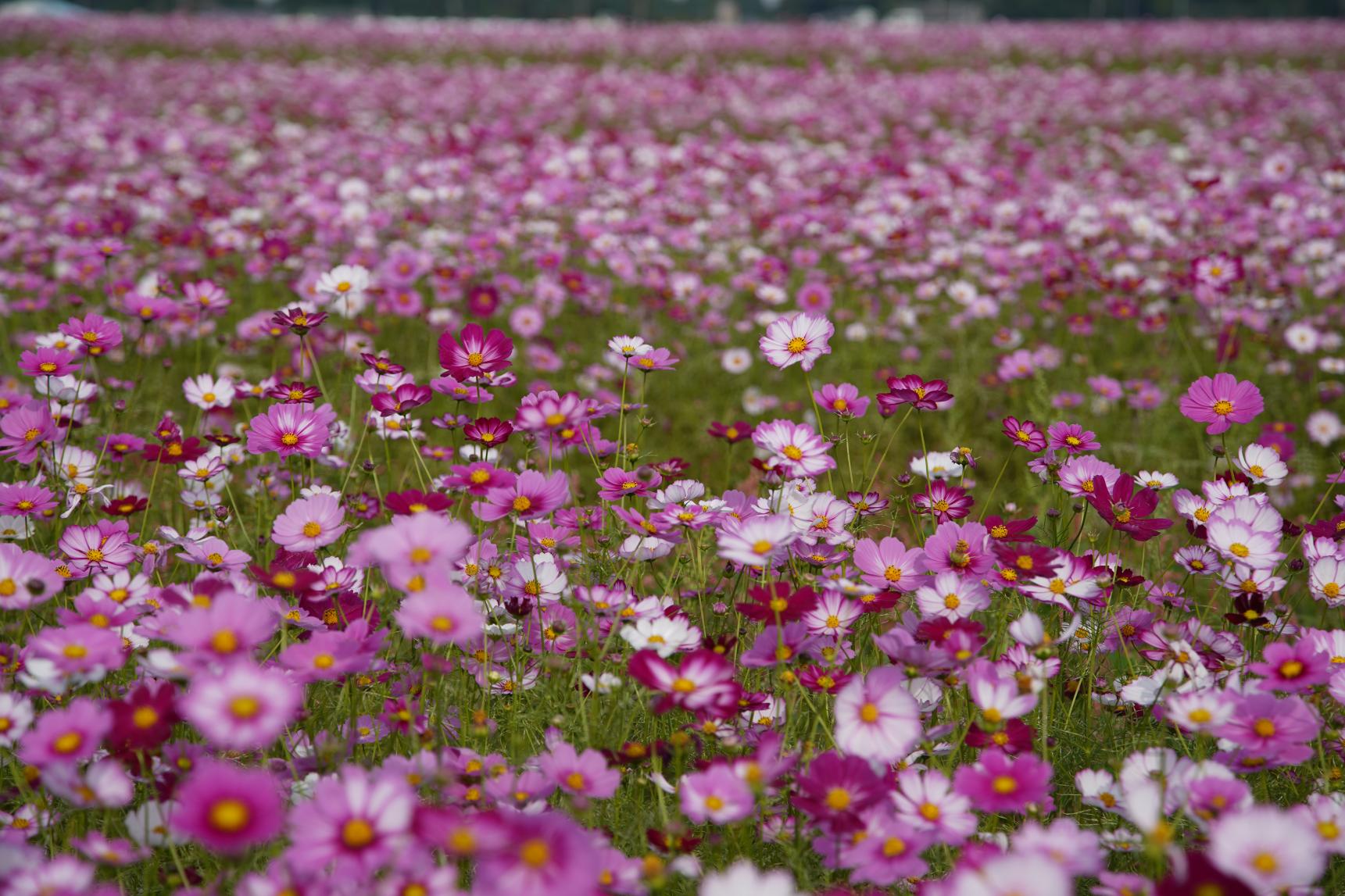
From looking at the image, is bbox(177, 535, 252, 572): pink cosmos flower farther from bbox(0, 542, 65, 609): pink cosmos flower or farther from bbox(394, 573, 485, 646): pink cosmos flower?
bbox(394, 573, 485, 646): pink cosmos flower

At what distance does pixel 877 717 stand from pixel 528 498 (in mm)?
589

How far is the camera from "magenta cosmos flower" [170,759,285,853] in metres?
0.80

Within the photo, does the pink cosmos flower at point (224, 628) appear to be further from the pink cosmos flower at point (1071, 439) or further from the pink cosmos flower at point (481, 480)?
the pink cosmos flower at point (1071, 439)

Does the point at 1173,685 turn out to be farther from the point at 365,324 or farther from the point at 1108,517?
the point at 365,324

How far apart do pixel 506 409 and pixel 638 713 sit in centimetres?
199

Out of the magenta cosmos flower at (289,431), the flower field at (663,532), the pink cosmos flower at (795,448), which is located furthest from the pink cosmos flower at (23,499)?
the pink cosmos flower at (795,448)

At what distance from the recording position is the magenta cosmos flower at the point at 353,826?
2.77 ft

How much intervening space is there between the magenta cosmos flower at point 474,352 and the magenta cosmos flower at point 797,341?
428mm

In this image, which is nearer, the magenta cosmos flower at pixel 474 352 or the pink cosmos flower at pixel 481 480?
the pink cosmos flower at pixel 481 480

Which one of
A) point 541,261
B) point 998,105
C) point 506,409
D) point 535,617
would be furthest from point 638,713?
point 998,105

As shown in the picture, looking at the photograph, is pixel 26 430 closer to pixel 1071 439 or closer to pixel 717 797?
pixel 717 797

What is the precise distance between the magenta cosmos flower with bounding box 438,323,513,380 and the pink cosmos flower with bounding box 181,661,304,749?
703 mm

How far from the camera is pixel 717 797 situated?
1.04 meters

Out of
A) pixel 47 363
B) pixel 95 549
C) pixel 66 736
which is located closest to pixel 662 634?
pixel 66 736
